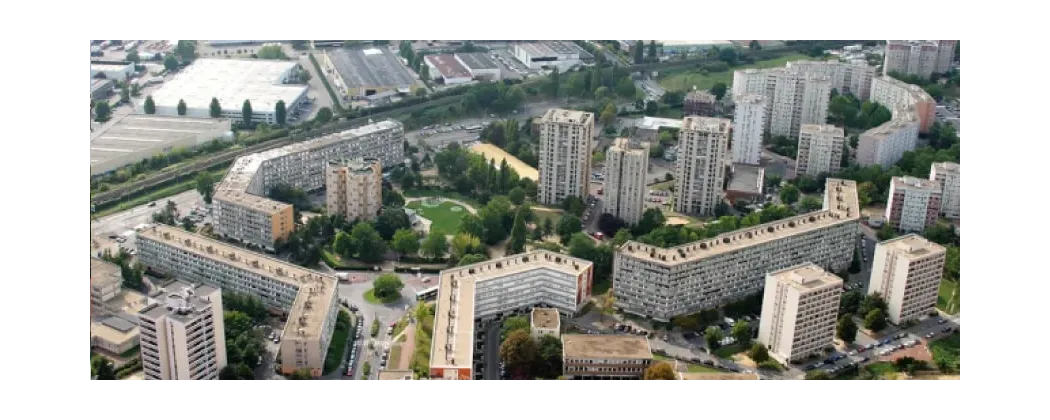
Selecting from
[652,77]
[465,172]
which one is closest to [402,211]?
[465,172]

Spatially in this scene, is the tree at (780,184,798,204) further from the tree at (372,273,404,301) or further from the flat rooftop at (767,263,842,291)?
the tree at (372,273,404,301)

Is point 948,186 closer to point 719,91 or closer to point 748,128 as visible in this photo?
point 748,128

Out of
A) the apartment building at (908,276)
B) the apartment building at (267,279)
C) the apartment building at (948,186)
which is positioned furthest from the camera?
the apartment building at (948,186)

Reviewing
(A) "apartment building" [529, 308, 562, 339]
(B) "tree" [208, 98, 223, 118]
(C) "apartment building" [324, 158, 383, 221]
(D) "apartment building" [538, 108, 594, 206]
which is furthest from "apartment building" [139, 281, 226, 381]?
(B) "tree" [208, 98, 223, 118]

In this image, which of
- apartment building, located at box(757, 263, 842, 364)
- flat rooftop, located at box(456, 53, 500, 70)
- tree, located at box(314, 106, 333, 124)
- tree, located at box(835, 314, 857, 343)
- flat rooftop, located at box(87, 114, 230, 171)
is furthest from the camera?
flat rooftop, located at box(456, 53, 500, 70)

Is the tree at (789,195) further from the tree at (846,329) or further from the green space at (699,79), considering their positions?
the green space at (699,79)

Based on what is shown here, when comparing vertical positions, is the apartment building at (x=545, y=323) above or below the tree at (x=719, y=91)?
below

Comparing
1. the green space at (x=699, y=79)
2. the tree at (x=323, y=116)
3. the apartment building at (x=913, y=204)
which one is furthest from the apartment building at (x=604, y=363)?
the green space at (x=699, y=79)

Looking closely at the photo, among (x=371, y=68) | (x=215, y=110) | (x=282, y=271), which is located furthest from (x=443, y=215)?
(x=371, y=68)
